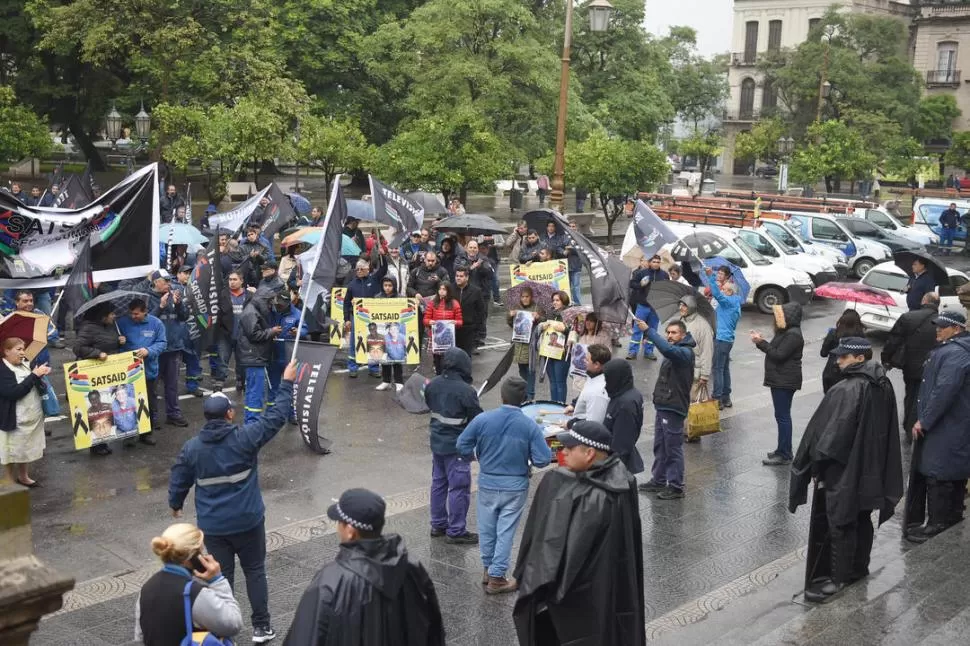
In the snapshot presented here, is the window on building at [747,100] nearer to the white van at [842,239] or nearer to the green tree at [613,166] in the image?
the green tree at [613,166]

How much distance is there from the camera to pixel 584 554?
6008mm

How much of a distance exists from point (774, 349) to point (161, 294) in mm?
7108

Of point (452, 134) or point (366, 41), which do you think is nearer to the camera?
point (452, 134)

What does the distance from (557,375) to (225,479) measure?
23.6 feet

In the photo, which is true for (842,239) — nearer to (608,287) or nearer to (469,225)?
(469,225)

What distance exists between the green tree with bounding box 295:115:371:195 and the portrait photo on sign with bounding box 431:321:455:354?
15.5 m

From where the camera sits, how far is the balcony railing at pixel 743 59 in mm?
90456

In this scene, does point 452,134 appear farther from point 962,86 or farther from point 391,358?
point 962,86

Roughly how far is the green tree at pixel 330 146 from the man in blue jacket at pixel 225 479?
23.1m

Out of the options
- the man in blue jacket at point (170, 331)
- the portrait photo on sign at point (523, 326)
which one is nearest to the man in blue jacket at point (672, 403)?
the portrait photo on sign at point (523, 326)

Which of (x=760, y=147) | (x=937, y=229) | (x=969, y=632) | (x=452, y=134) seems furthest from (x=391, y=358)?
(x=760, y=147)

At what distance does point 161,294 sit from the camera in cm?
1395

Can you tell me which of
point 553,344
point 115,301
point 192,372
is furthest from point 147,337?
point 553,344

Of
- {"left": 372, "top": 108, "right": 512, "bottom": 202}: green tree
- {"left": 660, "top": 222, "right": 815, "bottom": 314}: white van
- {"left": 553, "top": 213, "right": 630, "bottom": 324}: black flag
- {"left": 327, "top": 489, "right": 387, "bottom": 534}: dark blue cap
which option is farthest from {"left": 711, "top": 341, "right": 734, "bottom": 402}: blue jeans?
{"left": 372, "top": 108, "right": 512, "bottom": 202}: green tree
